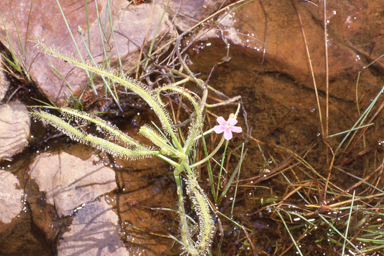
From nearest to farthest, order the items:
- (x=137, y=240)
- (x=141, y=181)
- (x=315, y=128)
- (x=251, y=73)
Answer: (x=137, y=240), (x=141, y=181), (x=315, y=128), (x=251, y=73)

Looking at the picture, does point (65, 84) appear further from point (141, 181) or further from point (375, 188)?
point (375, 188)

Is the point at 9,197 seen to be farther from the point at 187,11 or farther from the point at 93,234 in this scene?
the point at 187,11

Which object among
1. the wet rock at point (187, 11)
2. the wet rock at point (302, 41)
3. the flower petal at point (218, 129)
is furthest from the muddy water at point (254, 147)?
the flower petal at point (218, 129)

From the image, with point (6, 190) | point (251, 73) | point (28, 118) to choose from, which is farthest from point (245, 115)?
point (6, 190)

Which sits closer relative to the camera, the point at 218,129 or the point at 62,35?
the point at 218,129

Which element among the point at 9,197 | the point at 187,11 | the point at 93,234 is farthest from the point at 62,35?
the point at 93,234

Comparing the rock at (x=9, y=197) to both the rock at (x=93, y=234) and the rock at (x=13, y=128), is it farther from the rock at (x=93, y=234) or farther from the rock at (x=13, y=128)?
the rock at (x=93, y=234)
